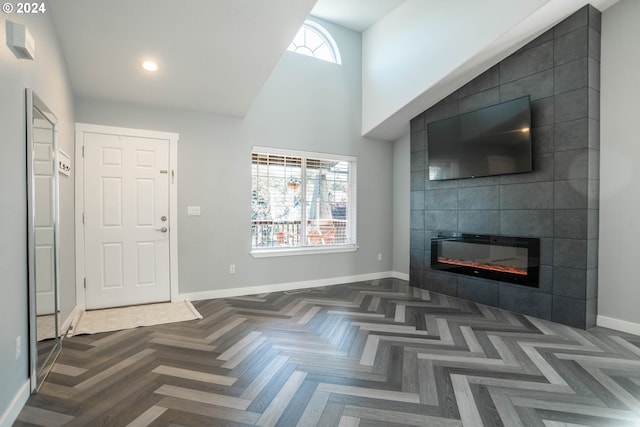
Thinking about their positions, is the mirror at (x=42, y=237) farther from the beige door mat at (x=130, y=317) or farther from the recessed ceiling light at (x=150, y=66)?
the recessed ceiling light at (x=150, y=66)

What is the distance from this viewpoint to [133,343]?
2.93 metres

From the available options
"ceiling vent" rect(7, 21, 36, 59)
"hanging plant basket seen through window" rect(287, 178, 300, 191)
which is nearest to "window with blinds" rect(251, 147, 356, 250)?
"hanging plant basket seen through window" rect(287, 178, 300, 191)

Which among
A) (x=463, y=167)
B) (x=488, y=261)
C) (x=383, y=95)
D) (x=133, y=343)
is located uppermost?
(x=383, y=95)

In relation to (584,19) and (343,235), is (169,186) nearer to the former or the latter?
(343,235)

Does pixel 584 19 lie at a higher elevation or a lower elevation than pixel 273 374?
higher

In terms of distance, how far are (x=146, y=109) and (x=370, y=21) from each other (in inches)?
137

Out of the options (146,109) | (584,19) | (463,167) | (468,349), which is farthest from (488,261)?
(146,109)

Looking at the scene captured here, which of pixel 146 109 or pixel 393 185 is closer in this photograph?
pixel 146 109

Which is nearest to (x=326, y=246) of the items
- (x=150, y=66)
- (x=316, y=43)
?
(x=316, y=43)

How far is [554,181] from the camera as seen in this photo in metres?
3.45

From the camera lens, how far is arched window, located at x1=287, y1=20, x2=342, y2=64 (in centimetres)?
510

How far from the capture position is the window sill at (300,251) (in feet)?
15.3

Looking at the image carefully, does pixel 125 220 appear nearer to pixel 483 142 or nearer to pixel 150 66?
pixel 150 66

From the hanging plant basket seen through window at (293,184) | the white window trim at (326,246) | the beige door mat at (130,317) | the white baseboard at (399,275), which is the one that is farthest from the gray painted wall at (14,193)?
the white baseboard at (399,275)
